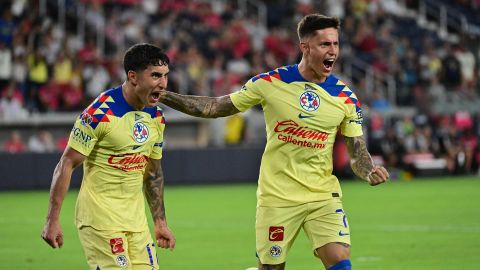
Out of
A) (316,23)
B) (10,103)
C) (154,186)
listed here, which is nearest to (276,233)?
(154,186)

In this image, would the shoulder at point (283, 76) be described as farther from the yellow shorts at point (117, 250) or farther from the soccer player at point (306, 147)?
the yellow shorts at point (117, 250)

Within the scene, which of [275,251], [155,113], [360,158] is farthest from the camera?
[360,158]

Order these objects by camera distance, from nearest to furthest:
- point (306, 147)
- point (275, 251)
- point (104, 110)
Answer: point (104, 110)
point (275, 251)
point (306, 147)

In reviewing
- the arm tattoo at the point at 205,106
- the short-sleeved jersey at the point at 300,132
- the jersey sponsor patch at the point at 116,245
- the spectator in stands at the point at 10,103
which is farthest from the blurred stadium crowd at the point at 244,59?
the jersey sponsor patch at the point at 116,245

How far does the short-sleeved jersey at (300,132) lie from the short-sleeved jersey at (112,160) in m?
1.14

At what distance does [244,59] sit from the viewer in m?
29.9

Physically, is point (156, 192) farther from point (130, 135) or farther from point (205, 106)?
point (205, 106)

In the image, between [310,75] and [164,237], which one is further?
[310,75]

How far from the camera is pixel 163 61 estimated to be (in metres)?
7.73

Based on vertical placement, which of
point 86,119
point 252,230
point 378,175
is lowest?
point 252,230

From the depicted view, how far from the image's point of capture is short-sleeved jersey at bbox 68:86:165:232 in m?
7.52

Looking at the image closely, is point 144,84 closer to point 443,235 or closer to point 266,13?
point 443,235

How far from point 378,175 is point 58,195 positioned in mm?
2473

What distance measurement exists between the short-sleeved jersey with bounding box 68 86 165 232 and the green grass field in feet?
14.2
